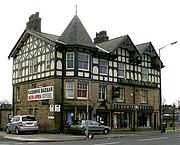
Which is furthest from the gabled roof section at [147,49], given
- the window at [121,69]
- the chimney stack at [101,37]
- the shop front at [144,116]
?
the shop front at [144,116]

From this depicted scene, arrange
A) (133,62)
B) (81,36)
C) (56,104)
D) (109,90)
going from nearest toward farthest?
(56,104)
(81,36)
(109,90)
(133,62)

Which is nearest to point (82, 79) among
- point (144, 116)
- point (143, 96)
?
point (143, 96)

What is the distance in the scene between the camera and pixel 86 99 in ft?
109

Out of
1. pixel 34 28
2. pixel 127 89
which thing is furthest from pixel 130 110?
pixel 34 28

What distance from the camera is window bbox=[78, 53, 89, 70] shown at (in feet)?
109

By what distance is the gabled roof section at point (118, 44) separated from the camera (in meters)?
37.0

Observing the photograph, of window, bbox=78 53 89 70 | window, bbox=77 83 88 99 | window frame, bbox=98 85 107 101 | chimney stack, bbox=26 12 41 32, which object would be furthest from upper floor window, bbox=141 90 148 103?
chimney stack, bbox=26 12 41 32

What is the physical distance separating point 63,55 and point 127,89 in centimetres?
992

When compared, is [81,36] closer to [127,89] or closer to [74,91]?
[74,91]

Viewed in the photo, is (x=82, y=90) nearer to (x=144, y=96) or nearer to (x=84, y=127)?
(x=84, y=127)

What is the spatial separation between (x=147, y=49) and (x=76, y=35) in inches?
458

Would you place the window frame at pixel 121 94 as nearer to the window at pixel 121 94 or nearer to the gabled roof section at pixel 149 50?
the window at pixel 121 94

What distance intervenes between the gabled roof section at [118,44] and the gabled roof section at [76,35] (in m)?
3.45

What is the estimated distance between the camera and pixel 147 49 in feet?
135
